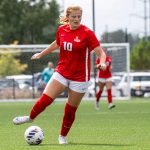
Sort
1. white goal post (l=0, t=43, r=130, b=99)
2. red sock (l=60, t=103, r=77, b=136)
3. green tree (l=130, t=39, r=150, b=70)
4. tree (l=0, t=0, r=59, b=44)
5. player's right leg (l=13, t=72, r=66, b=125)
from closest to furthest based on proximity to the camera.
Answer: player's right leg (l=13, t=72, r=66, b=125)
red sock (l=60, t=103, r=77, b=136)
white goal post (l=0, t=43, r=130, b=99)
green tree (l=130, t=39, r=150, b=70)
tree (l=0, t=0, r=59, b=44)

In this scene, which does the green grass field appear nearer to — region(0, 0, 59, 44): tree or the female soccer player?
the female soccer player

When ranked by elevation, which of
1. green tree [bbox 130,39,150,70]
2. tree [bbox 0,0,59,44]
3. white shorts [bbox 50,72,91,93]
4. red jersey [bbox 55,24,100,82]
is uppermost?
tree [bbox 0,0,59,44]

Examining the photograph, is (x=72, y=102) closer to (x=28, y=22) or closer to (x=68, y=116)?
(x=68, y=116)

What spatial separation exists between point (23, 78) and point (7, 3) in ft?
136

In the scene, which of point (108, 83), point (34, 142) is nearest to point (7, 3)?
A: point (108, 83)

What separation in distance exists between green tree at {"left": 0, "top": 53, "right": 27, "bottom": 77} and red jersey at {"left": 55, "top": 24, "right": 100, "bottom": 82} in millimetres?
32382

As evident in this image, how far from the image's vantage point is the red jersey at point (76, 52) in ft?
39.0

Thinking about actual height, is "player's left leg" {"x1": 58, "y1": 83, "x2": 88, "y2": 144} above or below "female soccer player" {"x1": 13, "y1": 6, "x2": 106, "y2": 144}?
below

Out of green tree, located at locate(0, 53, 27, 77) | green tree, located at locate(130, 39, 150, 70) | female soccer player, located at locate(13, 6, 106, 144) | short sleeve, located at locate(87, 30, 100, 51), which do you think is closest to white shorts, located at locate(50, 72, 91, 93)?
female soccer player, located at locate(13, 6, 106, 144)

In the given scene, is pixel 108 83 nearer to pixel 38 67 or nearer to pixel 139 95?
pixel 38 67

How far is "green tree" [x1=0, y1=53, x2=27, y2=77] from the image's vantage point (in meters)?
45.4

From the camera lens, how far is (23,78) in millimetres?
43188

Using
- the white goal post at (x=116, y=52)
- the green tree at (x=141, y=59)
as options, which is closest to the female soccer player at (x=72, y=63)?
the white goal post at (x=116, y=52)

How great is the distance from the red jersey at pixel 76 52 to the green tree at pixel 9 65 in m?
32.4
